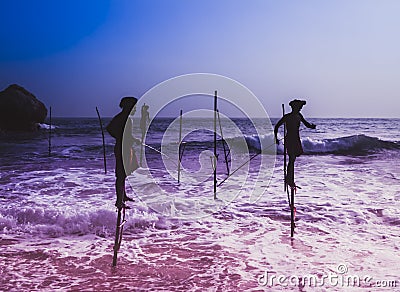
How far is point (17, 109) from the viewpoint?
42.9m

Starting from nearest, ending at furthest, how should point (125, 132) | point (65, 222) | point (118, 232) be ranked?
1. point (125, 132)
2. point (118, 232)
3. point (65, 222)

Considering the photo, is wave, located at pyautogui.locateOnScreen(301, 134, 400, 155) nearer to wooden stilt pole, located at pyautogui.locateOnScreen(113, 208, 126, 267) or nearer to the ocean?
the ocean

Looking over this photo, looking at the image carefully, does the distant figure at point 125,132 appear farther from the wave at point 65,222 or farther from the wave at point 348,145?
the wave at point 348,145

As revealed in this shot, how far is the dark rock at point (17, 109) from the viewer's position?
42344mm

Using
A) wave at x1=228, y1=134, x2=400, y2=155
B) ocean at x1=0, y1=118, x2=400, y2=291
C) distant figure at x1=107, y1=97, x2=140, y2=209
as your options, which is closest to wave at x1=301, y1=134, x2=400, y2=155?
wave at x1=228, y1=134, x2=400, y2=155

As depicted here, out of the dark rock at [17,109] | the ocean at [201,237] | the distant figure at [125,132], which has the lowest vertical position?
the ocean at [201,237]

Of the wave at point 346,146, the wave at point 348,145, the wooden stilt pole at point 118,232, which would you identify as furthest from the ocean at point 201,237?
the wave at point 348,145

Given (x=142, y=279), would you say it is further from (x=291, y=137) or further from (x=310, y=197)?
(x=310, y=197)

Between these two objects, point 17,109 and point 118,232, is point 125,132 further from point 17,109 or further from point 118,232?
point 17,109

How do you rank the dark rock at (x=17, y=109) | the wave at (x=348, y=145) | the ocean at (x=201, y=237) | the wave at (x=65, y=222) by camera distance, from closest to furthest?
the ocean at (x=201, y=237) → the wave at (x=65, y=222) → the wave at (x=348, y=145) → the dark rock at (x=17, y=109)

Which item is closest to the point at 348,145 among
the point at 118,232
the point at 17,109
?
the point at 118,232

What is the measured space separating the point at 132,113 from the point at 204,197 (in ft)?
20.8

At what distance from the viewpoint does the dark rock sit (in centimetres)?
4234

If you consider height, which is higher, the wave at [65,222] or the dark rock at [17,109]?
the dark rock at [17,109]
